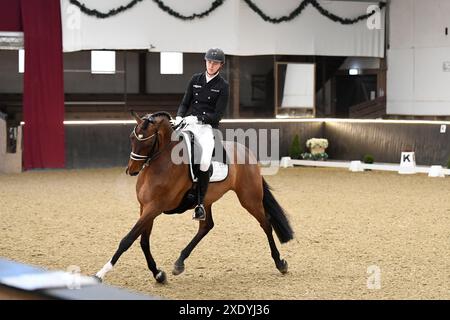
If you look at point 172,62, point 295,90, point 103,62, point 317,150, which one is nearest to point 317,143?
point 317,150

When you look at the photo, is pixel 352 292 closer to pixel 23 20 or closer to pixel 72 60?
pixel 23 20

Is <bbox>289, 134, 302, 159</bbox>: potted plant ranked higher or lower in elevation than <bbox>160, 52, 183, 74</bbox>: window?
lower

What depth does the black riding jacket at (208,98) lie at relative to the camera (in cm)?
643

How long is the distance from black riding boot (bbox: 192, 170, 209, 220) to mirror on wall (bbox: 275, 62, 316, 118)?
38.3 feet

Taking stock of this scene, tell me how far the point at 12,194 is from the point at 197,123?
6185 mm

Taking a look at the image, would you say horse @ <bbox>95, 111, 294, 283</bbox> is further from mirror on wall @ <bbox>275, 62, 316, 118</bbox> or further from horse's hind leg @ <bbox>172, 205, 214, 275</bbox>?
mirror on wall @ <bbox>275, 62, 316, 118</bbox>

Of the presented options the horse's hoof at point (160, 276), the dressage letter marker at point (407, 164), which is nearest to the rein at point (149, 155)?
the horse's hoof at point (160, 276)

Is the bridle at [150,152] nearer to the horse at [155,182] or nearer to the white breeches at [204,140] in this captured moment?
the horse at [155,182]

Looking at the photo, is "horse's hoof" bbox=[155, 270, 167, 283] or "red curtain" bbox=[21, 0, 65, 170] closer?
"horse's hoof" bbox=[155, 270, 167, 283]

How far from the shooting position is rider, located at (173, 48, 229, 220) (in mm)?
6286

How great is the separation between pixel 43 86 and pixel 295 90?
5334mm

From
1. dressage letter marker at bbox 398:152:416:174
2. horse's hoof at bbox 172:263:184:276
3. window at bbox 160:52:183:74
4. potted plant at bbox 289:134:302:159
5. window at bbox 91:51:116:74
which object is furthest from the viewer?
window at bbox 160:52:183:74

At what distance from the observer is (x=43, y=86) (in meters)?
15.3

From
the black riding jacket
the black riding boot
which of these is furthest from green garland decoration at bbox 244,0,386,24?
the black riding boot
